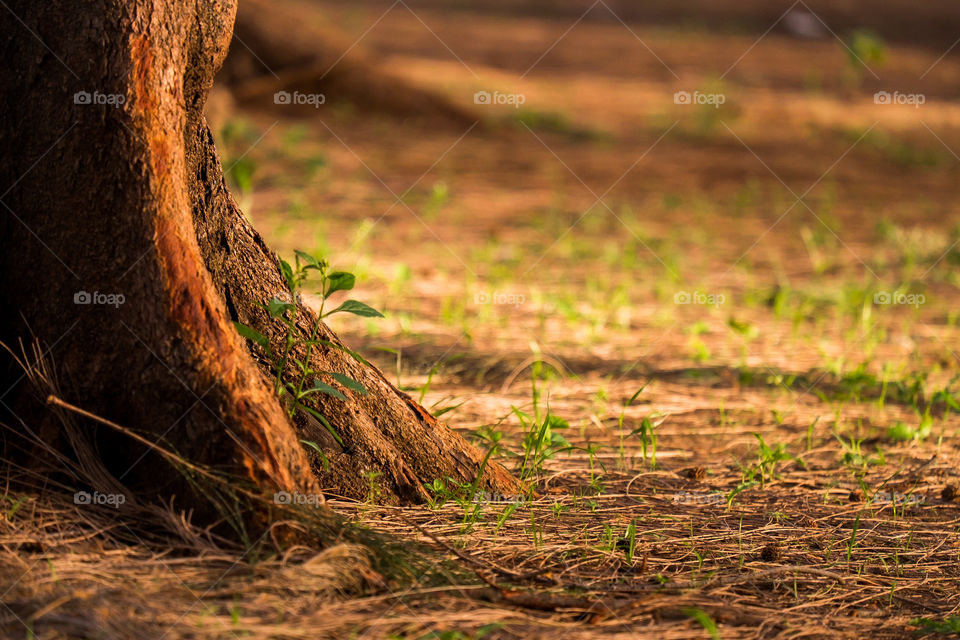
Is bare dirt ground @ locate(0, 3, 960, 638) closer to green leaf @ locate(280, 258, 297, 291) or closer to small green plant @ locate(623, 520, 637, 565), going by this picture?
small green plant @ locate(623, 520, 637, 565)

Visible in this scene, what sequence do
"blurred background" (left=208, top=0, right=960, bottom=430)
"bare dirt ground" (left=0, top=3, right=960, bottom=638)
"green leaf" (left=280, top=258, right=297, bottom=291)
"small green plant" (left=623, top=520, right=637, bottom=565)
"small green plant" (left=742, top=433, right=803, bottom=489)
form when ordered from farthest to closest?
"blurred background" (left=208, top=0, right=960, bottom=430) → "small green plant" (left=742, top=433, right=803, bottom=489) → "green leaf" (left=280, top=258, right=297, bottom=291) → "small green plant" (left=623, top=520, right=637, bottom=565) → "bare dirt ground" (left=0, top=3, right=960, bottom=638)

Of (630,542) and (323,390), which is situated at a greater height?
(323,390)

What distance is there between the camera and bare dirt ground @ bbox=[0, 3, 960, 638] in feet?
5.93

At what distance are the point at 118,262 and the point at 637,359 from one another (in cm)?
247

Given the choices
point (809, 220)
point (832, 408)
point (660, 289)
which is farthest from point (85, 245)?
point (809, 220)

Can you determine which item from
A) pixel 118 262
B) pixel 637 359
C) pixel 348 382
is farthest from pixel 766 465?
pixel 118 262

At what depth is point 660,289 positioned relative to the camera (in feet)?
16.8

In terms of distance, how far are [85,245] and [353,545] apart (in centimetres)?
78

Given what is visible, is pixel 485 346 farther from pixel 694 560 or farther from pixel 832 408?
pixel 694 560

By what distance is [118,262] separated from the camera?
191cm

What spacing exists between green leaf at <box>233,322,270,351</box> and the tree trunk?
0.10 metres

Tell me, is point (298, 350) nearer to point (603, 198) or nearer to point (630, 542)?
point (630, 542)

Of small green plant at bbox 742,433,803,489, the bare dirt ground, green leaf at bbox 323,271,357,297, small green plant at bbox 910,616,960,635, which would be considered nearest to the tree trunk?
the bare dirt ground

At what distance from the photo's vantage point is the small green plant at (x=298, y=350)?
84.7 inches
